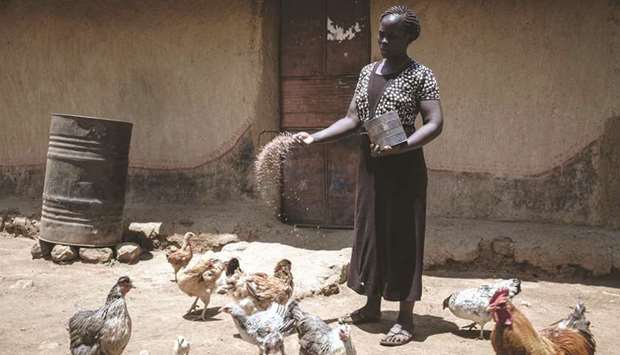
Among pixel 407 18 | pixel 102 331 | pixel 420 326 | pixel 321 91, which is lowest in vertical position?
pixel 420 326

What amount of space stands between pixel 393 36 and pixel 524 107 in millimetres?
2868

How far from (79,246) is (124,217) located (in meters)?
0.76

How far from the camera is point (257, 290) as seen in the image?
4.31 m

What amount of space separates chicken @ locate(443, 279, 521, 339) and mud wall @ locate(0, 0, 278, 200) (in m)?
3.45

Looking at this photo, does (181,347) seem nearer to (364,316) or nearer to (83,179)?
(364,316)

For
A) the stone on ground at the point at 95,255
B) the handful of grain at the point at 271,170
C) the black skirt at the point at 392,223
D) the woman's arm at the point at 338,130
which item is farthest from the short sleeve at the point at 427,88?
the stone on ground at the point at 95,255

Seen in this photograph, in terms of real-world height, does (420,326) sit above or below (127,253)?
below

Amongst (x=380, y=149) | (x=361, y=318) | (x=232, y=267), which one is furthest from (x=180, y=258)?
(x=380, y=149)

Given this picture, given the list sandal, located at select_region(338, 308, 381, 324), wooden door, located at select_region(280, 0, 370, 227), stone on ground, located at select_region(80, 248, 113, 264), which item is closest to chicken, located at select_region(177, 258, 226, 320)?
sandal, located at select_region(338, 308, 381, 324)

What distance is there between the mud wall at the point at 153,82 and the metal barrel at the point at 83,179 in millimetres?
892

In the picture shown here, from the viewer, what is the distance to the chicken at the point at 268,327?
3.48m

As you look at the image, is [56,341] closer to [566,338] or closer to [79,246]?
[79,246]

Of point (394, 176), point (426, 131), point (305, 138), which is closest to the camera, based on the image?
point (426, 131)

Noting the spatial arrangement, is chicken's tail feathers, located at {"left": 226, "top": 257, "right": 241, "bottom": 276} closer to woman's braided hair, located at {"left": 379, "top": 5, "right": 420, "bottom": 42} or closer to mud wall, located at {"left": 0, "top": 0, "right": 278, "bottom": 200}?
woman's braided hair, located at {"left": 379, "top": 5, "right": 420, "bottom": 42}
